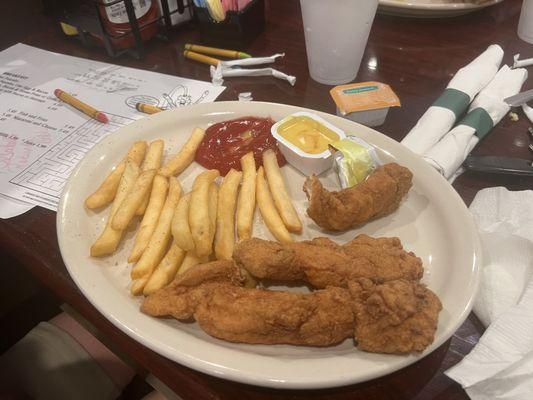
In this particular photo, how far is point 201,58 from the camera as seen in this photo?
2338 millimetres

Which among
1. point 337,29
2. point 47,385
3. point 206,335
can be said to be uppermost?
point 337,29

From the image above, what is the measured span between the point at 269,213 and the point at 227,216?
0.46 ft

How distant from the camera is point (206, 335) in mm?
1088

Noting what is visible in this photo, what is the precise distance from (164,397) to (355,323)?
101 centimetres

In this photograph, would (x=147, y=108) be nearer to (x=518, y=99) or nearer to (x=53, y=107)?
(x=53, y=107)

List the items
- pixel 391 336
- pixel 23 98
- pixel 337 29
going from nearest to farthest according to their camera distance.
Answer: pixel 391 336 → pixel 337 29 → pixel 23 98

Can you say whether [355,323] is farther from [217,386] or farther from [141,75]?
[141,75]

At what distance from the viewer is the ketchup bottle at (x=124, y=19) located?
224cm

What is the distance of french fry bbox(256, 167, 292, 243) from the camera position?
1332 mm

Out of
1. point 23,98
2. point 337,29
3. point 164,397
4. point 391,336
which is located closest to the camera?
point 391,336

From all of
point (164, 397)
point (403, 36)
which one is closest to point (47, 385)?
point (164, 397)

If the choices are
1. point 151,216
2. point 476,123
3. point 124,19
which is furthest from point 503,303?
point 124,19

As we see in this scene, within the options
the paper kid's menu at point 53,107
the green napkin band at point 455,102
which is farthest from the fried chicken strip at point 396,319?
the paper kid's menu at point 53,107

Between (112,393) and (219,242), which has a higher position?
(219,242)
